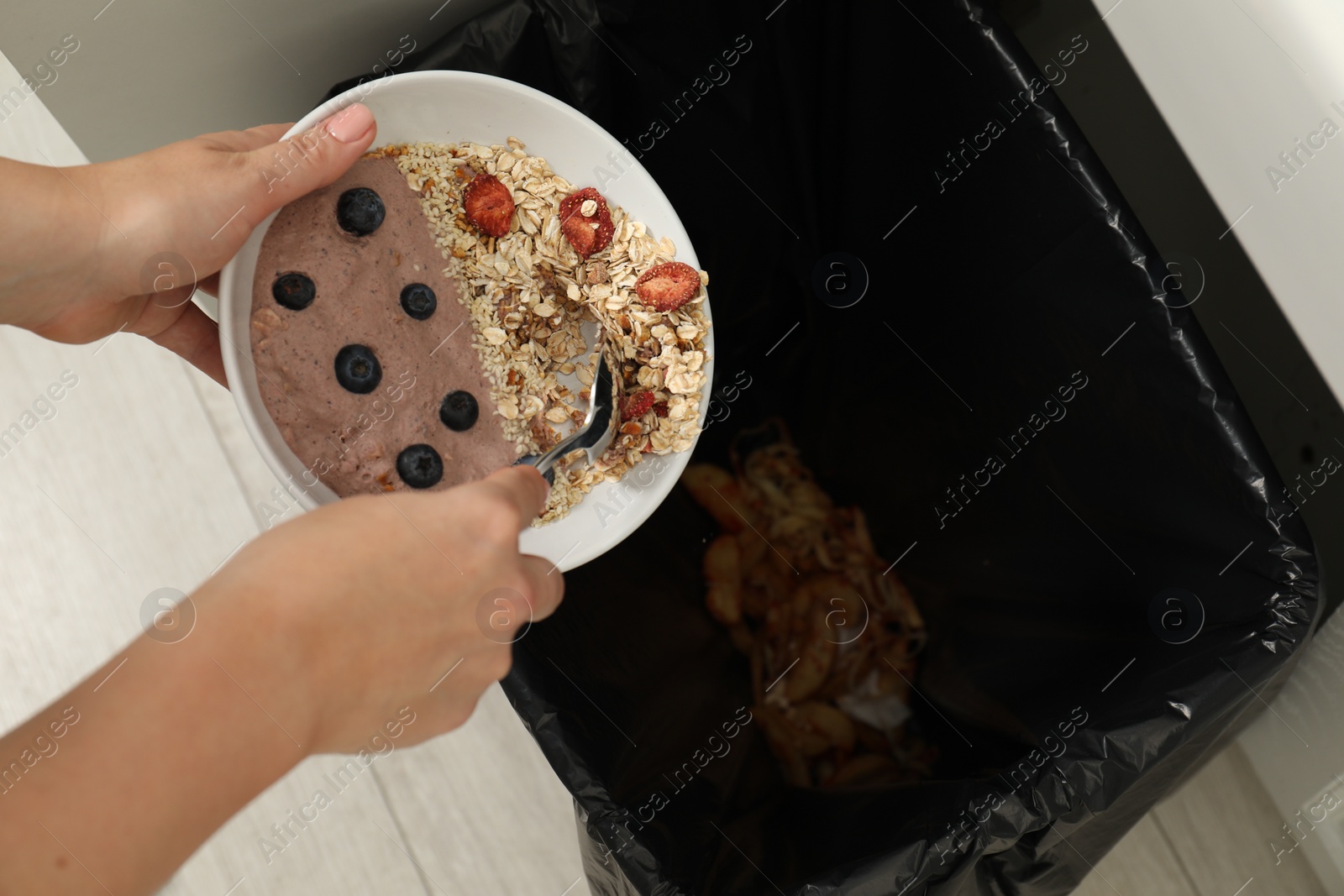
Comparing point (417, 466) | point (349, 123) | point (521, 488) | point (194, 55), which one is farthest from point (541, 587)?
point (194, 55)

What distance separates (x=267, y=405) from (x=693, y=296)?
25 centimetres

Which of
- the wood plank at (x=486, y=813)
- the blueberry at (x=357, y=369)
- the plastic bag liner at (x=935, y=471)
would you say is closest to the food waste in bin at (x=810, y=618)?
the plastic bag liner at (x=935, y=471)

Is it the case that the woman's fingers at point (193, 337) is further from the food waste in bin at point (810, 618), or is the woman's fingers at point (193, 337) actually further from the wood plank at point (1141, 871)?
the wood plank at point (1141, 871)

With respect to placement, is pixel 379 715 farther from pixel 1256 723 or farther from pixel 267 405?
pixel 1256 723

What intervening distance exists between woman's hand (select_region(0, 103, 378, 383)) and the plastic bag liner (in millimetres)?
161

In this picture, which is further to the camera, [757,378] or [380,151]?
[757,378]

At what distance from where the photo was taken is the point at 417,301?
514mm

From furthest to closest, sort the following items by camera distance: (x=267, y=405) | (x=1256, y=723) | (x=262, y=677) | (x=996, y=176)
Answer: (x=1256, y=723) < (x=996, y=176) < (x=267, y=405) < (x=262, y=677)

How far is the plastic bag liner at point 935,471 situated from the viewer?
520 millimetres

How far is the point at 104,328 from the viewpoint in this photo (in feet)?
1.64

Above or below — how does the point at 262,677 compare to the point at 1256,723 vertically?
below

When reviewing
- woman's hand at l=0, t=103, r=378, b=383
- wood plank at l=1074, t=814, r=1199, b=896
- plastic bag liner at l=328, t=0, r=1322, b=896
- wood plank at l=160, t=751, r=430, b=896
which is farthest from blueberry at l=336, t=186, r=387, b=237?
wood plank at l=1074, t=814, r=1199, b=896

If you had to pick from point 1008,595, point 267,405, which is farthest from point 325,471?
point 1008,595

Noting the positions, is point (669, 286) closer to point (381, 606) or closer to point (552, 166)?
point (552, 166)
